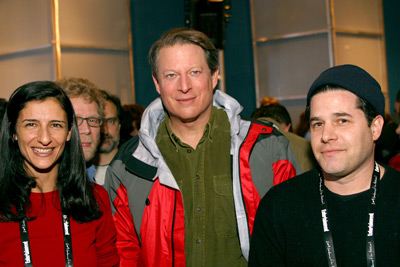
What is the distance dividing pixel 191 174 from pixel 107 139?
113 centimetres

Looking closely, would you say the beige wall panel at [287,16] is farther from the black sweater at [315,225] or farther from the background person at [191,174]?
the black sweater at [315,225]

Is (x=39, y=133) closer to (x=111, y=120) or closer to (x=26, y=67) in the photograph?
(x=111, y=120)

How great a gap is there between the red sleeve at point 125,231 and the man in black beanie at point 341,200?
678 millimetres

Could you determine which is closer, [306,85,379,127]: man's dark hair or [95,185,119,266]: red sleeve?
[306,85,379,127]: man's dark hair

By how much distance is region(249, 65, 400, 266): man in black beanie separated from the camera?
1.94m

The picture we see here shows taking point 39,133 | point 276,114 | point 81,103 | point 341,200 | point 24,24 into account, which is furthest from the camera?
point 24,24

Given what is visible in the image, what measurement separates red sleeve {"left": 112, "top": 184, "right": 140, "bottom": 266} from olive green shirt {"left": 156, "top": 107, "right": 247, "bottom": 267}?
298 millimetres

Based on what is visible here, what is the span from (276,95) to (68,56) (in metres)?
3.73

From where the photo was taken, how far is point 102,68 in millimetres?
7633

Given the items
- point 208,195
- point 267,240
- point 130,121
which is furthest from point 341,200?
point 130,121

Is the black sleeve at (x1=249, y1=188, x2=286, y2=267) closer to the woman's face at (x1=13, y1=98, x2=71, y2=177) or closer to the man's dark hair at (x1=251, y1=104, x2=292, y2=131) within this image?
the woman's face at (x1=13, y1=98, x2=71, y2=177)

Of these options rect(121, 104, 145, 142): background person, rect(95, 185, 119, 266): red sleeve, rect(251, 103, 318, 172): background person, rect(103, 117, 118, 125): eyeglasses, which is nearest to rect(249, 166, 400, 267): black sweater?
rect(251, 103, 318, 172): background person

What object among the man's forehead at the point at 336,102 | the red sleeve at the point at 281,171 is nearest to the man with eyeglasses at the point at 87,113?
the red sleeve at the point at 281,171

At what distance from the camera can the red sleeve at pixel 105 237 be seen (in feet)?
7.74
